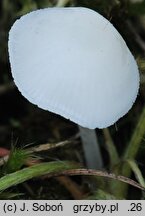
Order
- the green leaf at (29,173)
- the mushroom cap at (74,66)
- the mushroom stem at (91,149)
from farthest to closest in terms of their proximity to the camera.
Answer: the mushroom stem at (91,149) → the green leaf at (29,173) → the mushroom cap at (74,66)

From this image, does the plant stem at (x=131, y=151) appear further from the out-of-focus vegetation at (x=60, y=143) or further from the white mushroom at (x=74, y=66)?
the white mushroom at (x=74, y=66)

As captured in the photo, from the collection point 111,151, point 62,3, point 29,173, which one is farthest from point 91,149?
point 62,3

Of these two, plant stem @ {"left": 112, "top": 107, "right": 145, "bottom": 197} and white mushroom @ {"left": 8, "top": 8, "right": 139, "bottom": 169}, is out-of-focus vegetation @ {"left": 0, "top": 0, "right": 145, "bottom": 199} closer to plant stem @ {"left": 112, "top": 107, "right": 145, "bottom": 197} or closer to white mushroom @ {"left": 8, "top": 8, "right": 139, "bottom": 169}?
plant stem @ {"left": 112, "top": 107, "right": 145, "bottom": 197}

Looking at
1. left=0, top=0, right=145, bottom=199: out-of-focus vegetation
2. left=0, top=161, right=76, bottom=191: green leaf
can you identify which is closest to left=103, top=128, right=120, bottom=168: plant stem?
left=0, top=0, right=145, bottom=199: out-of-focus vegetation

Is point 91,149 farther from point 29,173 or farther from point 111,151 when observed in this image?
point 29,173

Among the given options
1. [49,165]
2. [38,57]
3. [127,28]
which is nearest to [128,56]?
[38,57]

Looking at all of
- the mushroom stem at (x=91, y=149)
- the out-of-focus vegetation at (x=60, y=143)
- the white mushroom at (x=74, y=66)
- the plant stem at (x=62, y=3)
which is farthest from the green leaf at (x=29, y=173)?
the plant stem at (x=62, y=3)
